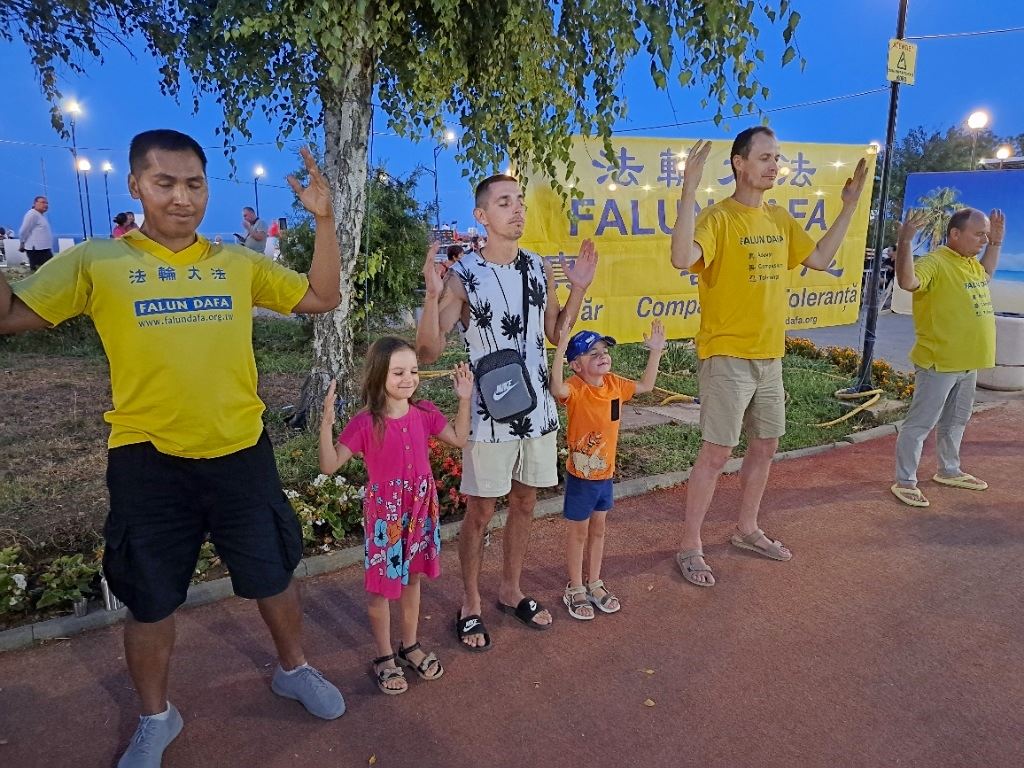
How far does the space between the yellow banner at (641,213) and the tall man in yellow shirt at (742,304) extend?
168 cm

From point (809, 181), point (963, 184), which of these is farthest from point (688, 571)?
point (963, 184)

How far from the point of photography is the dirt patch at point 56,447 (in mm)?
3910

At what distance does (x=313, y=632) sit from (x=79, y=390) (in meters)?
5.56

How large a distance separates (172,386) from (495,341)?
126 cm

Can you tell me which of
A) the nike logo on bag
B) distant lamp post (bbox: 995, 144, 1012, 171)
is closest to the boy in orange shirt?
the nike logo on bag

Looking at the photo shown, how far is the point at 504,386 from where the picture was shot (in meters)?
2.91

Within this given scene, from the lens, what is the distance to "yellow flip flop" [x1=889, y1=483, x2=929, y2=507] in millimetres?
4711

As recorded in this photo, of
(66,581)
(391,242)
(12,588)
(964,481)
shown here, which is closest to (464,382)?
(66,581)

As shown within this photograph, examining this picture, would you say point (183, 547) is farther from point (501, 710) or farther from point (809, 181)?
point (809, 181)

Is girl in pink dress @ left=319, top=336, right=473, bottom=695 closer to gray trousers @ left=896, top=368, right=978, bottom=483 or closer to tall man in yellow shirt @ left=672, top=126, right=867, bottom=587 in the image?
tall man in yellow shirt @ left=672, top=126, right=867, bottom=587

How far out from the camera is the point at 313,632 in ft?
10.5

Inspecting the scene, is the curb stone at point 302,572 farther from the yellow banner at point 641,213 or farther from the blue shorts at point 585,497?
the yellow banner at point 641,213

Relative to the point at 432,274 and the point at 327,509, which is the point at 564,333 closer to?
the point at 432,274

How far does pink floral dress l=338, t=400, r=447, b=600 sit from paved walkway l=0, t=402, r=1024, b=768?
0.49 m
